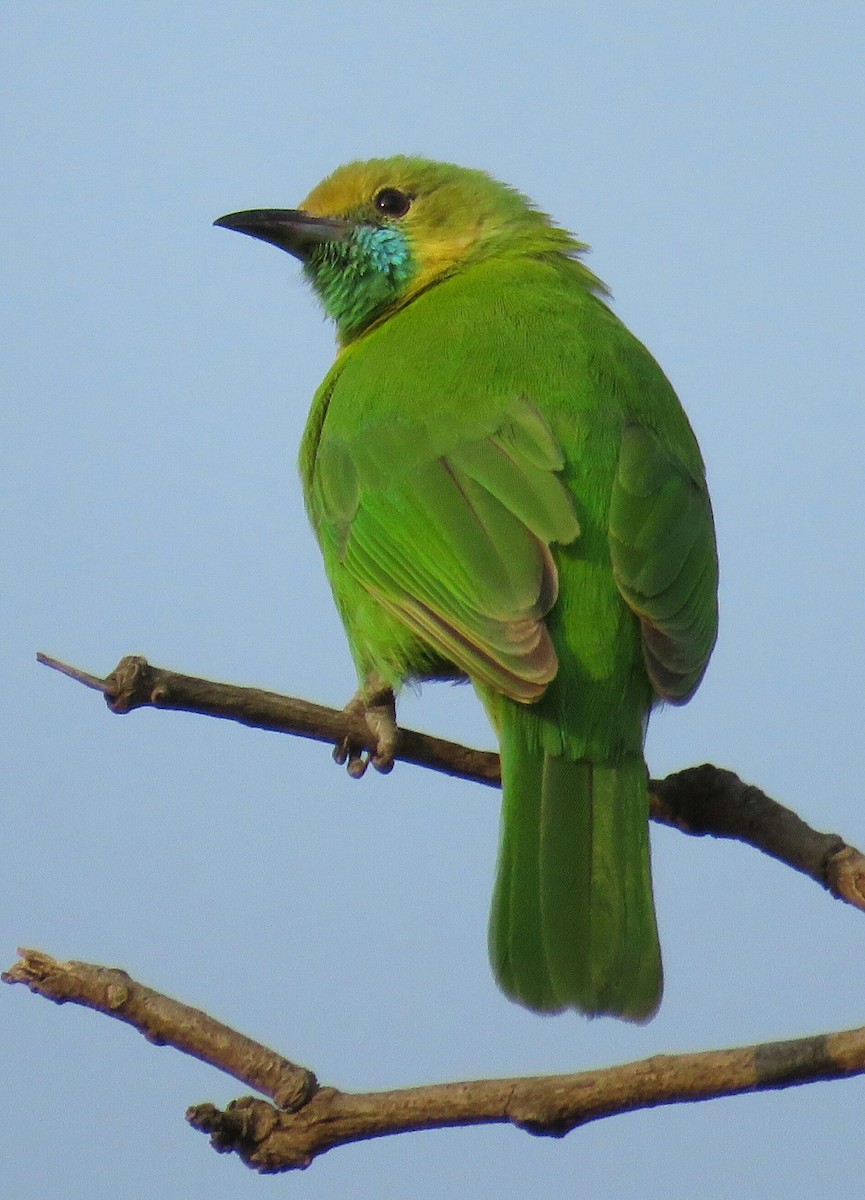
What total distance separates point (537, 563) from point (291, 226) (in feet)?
8.36

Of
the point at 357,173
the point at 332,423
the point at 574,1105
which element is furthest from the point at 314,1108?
the point at 357,173

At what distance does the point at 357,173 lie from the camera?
632cm

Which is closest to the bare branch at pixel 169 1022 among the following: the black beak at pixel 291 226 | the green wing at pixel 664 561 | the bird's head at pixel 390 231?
the green wing at pixel 664 561

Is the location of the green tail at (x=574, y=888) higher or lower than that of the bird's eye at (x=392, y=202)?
lower

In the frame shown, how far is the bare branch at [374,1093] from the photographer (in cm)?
299

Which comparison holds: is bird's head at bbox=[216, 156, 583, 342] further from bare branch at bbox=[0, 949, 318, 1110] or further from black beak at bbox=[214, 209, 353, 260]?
bare branch at bbox=[0, 949, 318, 1110]

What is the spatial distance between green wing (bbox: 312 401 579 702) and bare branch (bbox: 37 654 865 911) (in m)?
0.31

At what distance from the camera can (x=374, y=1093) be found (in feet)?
9.89

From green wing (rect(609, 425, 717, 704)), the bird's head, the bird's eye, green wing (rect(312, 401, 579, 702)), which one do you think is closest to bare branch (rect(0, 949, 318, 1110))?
green wing (rect(312, 401, 579, 702))

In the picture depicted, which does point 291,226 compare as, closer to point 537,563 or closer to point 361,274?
point 361,274

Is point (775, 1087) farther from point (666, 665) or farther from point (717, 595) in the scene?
point (717, 595)

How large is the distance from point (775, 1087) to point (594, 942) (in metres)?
0.78

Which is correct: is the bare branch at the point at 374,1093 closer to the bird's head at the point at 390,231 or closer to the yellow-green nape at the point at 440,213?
the bird's head at the point at 390,231

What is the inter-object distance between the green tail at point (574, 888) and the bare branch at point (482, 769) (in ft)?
0.77
